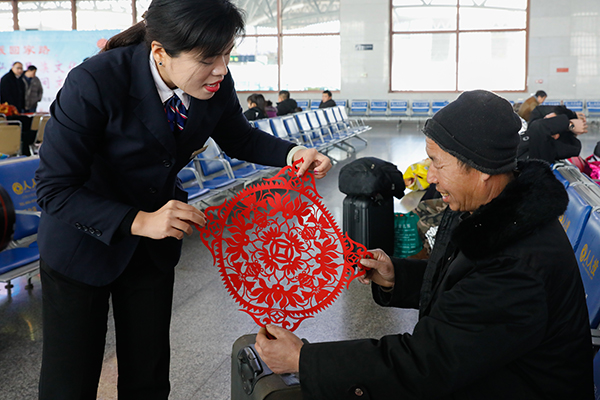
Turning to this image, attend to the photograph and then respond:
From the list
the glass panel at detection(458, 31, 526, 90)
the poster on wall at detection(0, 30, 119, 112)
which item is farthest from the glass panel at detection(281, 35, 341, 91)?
the poster on wall at detection(0, 30, 119, 112)

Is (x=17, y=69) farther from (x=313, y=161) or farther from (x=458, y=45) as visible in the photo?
(x=458, y=45)

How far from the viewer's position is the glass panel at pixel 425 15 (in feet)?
61.0

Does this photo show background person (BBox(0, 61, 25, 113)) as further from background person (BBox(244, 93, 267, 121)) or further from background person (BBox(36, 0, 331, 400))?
background person (BBox(36, 0, 331, 400))

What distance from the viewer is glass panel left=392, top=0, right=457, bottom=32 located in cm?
1859

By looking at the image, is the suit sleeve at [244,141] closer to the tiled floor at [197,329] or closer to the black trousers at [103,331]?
the black trousers at [103,331]

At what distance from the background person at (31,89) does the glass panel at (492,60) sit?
43.1ft

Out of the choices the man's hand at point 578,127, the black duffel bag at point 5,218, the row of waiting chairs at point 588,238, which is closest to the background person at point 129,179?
the row of waiting chairs at point 588,238

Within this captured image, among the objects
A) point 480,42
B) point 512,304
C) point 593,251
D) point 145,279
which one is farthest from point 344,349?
point 480,42

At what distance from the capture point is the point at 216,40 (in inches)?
47.9

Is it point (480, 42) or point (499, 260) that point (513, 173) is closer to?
point (499, 260)

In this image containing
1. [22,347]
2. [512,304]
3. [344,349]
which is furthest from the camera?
[22,347]

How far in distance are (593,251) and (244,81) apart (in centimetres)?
1917

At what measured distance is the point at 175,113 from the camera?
1437 millimetres

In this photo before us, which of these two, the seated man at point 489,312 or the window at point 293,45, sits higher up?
the window at point 293,45
